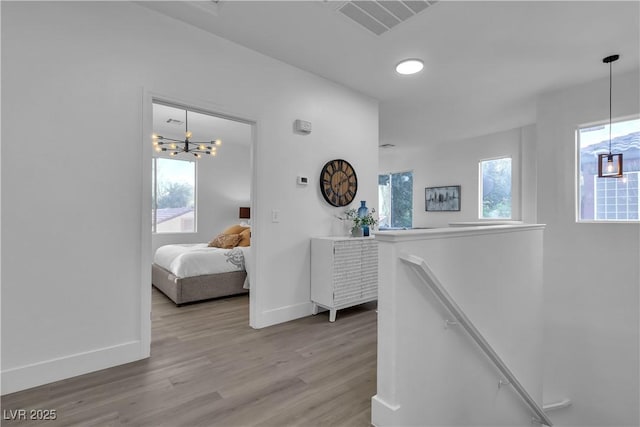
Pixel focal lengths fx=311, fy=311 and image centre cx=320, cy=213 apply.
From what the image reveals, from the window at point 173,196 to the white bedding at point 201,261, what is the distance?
171cm

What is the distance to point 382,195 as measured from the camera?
348 inches

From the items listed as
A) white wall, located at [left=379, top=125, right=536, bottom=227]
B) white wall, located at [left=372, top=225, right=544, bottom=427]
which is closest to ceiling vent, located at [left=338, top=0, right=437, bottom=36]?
white wall, located at [left=372, top=225, right=544, bottom=427]

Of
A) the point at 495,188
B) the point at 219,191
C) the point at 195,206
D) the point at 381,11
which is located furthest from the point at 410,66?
the point at 195,206

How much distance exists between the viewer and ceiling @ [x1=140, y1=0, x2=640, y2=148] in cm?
246

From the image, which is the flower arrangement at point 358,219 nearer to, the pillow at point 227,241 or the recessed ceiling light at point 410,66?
the recessed ceiling light at point 410,66

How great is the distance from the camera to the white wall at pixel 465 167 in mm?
5609

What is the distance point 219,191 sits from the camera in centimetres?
685

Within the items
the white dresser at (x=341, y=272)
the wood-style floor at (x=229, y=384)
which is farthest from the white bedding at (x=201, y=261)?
the white dresser at (x=341, y=272)

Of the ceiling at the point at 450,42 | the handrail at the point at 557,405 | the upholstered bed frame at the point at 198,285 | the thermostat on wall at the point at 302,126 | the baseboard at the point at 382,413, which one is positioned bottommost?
the handrail at the point at 557,405

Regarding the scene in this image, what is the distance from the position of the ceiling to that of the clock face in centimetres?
103

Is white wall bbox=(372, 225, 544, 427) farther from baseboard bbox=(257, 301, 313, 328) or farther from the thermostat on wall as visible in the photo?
the thermostat on wall

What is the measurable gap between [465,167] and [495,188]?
786mm

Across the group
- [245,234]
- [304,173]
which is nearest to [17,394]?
[304,173]

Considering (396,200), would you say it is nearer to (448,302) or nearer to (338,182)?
(338,182)
